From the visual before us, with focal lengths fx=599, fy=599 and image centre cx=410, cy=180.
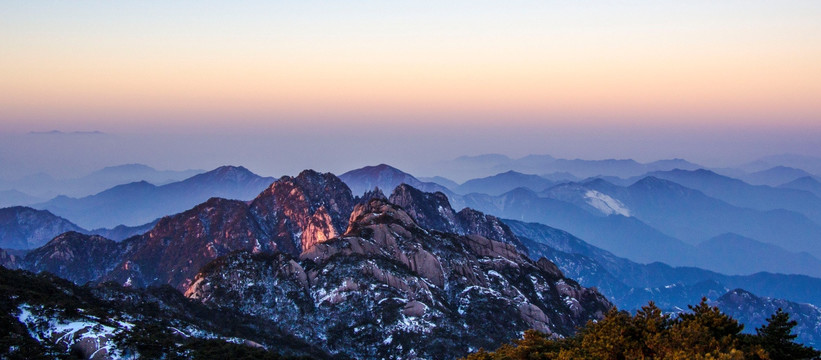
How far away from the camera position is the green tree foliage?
57.7m

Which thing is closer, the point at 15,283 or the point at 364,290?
the point at 15,283

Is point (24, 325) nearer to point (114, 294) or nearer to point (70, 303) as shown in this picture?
A: point (70, 303)

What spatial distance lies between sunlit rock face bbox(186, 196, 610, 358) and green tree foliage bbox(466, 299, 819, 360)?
70.5 m

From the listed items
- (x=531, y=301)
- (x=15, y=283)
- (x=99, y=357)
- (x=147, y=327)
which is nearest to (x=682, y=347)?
(x=99, y=357)

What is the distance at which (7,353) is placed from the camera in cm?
7131

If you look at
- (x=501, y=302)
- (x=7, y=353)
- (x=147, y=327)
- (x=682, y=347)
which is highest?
(x=501, y=302)

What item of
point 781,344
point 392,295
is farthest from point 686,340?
point 392,295

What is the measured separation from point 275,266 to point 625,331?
121 m

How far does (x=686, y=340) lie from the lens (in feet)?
191

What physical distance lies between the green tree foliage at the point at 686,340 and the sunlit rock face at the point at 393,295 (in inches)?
2774

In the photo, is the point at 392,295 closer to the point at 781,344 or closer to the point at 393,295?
the point at 393,295

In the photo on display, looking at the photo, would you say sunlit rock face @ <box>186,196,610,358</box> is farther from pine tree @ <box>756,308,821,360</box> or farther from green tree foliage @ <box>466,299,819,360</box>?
pine tree @ <box>756,308,821,360</box>

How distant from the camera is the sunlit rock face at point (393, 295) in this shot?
5600 inches

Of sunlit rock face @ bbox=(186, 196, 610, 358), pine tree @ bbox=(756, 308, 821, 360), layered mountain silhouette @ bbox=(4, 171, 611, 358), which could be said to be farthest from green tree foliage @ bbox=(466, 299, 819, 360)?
layered mountain silhouette @ bbox=(4, 171, 611, 358)
